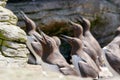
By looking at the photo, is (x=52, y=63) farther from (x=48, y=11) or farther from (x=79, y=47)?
(x=48, y=11)

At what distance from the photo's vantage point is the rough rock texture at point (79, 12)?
46.3ft

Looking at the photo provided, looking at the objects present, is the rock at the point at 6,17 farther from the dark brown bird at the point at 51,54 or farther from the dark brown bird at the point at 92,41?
the dark brown bird at the point at 92,41

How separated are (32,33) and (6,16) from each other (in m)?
1.71

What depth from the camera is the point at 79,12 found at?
14664 millimetres

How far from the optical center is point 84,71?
970 centimetres

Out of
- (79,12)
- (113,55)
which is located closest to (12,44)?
(113,55)

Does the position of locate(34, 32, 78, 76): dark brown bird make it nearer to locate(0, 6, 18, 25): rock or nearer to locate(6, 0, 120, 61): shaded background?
locate(0, 6, 18, 25): rock

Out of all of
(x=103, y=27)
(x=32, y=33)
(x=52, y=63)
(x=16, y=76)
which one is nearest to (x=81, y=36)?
(x=32, y=33)

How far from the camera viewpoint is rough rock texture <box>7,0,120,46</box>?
14.1m

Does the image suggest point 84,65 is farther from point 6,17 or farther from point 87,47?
point 87,47

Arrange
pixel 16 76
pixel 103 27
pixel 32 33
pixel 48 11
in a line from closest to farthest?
1. pixel 16 76
2. pixel 32 33
3. pixel 48 11
4. pixel 103 27

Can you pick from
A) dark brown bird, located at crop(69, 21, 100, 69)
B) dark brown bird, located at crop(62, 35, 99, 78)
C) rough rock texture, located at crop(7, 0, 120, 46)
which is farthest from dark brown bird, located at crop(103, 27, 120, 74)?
rough rock texture, located at crop(7, 0, 120, 46)

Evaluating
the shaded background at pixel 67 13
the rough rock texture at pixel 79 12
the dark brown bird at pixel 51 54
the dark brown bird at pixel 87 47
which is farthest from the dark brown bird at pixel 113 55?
the shaded background at pixel 67 13

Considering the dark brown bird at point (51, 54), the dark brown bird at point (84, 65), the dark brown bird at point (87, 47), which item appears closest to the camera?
the dark brown bird at point (84, 65)
